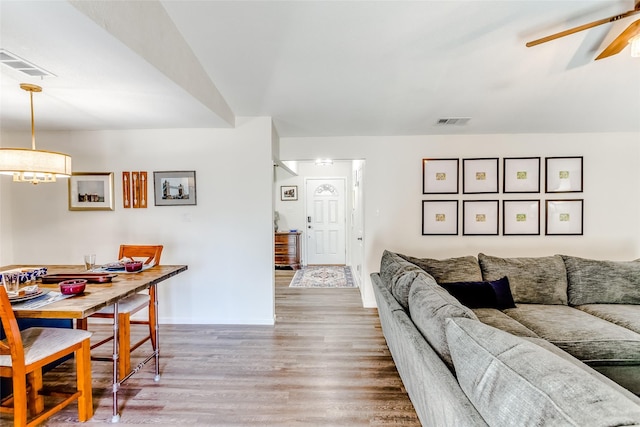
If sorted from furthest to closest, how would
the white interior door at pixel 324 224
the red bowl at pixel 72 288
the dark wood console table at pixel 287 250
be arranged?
1. the white interior door at pixel 324 224
2. the dark wood console table at pixel 287 250
3. the red bowl at pixel 72 288

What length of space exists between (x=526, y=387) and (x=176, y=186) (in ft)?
11.6

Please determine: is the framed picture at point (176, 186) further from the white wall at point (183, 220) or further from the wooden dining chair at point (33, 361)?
the wooden dining chair at point (33, 361)

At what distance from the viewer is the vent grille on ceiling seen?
1.69 metres

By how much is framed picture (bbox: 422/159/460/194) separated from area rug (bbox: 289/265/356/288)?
212 centimetres

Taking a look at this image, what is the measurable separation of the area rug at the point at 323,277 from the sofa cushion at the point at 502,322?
274 cm

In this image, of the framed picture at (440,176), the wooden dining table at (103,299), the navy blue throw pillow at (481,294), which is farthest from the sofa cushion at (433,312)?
the framed picture at (440,176)

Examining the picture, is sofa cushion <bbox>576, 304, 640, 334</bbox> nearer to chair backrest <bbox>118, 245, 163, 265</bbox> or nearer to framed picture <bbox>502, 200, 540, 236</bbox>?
framed picture <bbox>502, 200, 540, 236</bbox>

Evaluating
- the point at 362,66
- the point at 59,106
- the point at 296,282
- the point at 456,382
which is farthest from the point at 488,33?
the point at 296,282

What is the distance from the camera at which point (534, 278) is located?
112 inches

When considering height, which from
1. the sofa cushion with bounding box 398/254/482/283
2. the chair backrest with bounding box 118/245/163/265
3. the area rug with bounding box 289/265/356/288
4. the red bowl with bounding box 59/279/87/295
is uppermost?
the chair backrest with bounding box 118/245/163/265

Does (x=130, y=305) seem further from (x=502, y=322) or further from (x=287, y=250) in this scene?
(x=287, y=250)

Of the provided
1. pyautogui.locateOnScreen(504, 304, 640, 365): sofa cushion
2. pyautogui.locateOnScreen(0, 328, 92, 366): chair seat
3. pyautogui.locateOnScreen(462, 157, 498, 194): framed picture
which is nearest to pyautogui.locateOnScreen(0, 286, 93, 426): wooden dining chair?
pyautogui.locateOnScreen(0, 328, 92, 366): chair seat

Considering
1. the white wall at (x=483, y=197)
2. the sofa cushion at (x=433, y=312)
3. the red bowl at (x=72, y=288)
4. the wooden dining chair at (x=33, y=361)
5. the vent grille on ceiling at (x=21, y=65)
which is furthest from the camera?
the white wall at (x=483, y=197)

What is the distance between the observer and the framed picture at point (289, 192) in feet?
23.1
